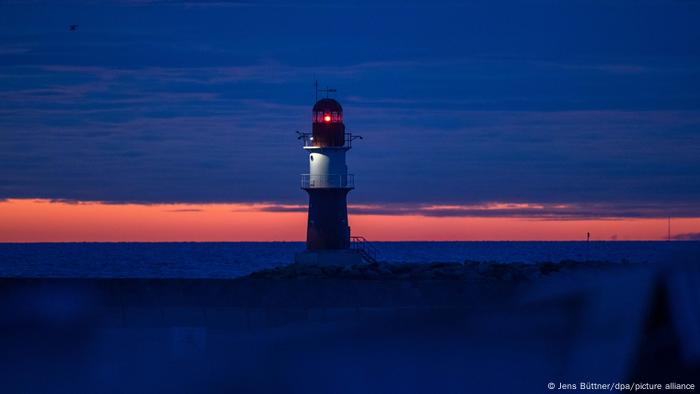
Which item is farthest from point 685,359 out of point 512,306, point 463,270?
point 463,270

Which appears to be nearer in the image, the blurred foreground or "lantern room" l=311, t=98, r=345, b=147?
the blurred foreground

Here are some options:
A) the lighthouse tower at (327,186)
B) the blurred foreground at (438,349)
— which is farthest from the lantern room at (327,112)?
the blurred foreground at (438,349)

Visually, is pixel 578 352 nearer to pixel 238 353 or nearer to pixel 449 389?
pixel 449 389

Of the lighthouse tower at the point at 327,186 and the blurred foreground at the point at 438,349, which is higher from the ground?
the lighthouse tower at the point at 327,186

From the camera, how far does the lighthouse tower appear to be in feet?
105

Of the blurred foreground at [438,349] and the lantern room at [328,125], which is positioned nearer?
the blurred foreground at [438,349]

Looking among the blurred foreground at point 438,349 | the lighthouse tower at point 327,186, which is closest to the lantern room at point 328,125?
the lighthouse tower at point 327,186

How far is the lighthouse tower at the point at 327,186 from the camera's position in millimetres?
32031

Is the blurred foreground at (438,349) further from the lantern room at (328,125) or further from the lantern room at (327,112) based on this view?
the lantern room at (327,112)

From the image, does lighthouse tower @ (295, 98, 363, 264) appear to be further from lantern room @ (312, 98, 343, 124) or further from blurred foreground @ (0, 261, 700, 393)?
blurred foreground @ (0, 261, 700, 393)

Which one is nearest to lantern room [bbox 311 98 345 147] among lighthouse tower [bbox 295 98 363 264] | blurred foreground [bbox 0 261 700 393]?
lighthouse tower [bbox 295 98 363 264]

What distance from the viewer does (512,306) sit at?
3338 millimetres

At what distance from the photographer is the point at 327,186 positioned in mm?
31875

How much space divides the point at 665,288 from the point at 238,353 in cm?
141
